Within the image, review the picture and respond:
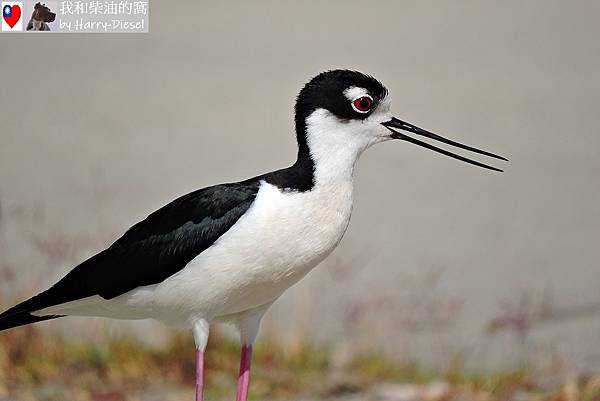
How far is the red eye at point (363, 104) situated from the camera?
296 cm

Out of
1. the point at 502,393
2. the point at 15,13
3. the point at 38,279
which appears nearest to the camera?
the point at 502,393

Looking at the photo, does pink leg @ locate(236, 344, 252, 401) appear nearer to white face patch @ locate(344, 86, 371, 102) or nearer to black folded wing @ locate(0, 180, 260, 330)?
black folded wing @ locate(0, 180, 260, 330)

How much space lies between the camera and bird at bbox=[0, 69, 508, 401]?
114 inches

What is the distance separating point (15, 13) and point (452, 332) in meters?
2.39

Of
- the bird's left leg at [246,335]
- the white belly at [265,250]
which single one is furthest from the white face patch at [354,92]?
the bird's left leg at [246,335]

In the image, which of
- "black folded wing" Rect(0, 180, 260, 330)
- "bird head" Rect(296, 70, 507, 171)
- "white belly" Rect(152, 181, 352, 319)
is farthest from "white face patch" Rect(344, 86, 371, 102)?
"black folded wing" Rect(0, 180, 260, 330)

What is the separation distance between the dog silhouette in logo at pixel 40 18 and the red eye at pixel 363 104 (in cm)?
264

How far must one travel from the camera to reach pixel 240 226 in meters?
2.91

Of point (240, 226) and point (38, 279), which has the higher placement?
point (38, 279)

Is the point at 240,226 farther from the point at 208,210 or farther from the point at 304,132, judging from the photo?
the point at 304,132

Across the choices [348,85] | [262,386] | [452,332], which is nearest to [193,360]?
[262,386]

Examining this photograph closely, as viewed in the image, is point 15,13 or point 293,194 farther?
point 15,13

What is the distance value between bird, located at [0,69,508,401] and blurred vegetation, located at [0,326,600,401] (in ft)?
3.17

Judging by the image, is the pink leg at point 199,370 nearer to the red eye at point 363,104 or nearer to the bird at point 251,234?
the bird at point 251,234
